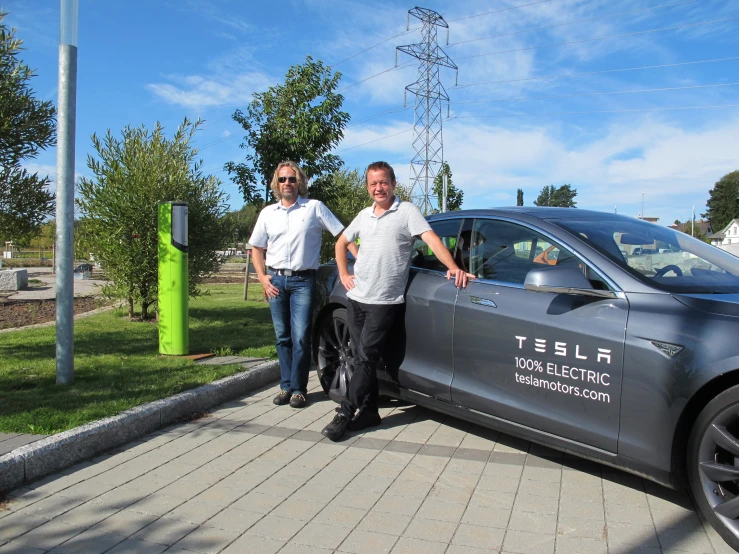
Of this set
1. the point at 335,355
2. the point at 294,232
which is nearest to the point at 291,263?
the point at 294,232

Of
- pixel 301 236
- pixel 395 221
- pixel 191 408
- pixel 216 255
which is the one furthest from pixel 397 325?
pixel 216 255

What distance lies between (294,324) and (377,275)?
1.10 metres

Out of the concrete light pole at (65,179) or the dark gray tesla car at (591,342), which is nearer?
the dark gray tesla car at (591,342)

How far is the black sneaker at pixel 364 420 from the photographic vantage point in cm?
438

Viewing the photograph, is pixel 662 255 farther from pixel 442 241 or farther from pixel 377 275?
pixel 377 275

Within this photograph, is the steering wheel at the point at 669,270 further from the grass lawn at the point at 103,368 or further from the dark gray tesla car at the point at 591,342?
the grass lawn at the point at 103,368

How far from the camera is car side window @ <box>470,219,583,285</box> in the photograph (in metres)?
3.56

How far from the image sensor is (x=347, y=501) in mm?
3232

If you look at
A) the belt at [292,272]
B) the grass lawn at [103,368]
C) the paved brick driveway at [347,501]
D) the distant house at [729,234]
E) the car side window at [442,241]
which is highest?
the distant house at [729,234]

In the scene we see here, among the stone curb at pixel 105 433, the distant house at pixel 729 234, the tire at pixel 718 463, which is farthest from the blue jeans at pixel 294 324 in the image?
the distant house at pixel 729 234

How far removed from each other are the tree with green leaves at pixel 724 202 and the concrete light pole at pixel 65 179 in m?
133

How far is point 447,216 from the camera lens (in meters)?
4.48

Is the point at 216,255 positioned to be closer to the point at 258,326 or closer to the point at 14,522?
the point at 258,326

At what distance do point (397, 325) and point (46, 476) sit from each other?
7.77ft
